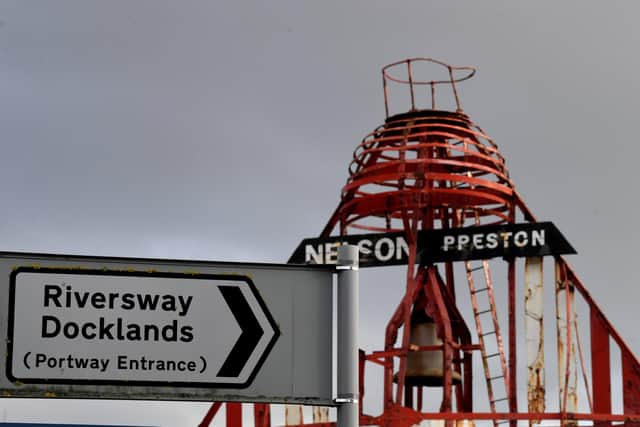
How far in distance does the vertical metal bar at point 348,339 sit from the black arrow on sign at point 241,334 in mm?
365

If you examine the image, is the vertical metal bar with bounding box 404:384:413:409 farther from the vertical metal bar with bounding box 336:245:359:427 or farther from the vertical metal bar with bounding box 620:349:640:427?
the vertical metal bar with bounding box 336:245:359:427

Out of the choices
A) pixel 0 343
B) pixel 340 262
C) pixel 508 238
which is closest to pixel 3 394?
pixel 0 343

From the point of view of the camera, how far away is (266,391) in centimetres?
621

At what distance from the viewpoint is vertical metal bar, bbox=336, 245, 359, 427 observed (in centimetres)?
598

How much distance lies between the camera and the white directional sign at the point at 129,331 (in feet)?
19.7

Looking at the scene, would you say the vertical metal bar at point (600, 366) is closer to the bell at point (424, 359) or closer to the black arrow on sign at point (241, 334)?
the bell at point (424, 359)

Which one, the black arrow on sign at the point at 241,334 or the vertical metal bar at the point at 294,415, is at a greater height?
the vertical metal bar at the point at 294,415

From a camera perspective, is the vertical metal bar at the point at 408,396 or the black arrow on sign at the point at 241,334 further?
the vertical metal bar at the point at 408,396

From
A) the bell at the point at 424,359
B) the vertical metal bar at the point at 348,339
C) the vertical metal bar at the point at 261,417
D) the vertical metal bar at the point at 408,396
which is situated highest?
the bell at the point at 424,359

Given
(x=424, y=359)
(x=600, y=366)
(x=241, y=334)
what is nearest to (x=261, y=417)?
(x=424, y=359)

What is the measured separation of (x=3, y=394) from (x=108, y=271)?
25.9 inches

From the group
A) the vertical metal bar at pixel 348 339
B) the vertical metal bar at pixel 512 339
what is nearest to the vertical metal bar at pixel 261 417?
the vertical metal bar at pixel 512 339

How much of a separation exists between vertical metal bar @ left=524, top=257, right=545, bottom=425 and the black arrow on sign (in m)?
33.5

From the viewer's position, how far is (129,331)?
6.01m
